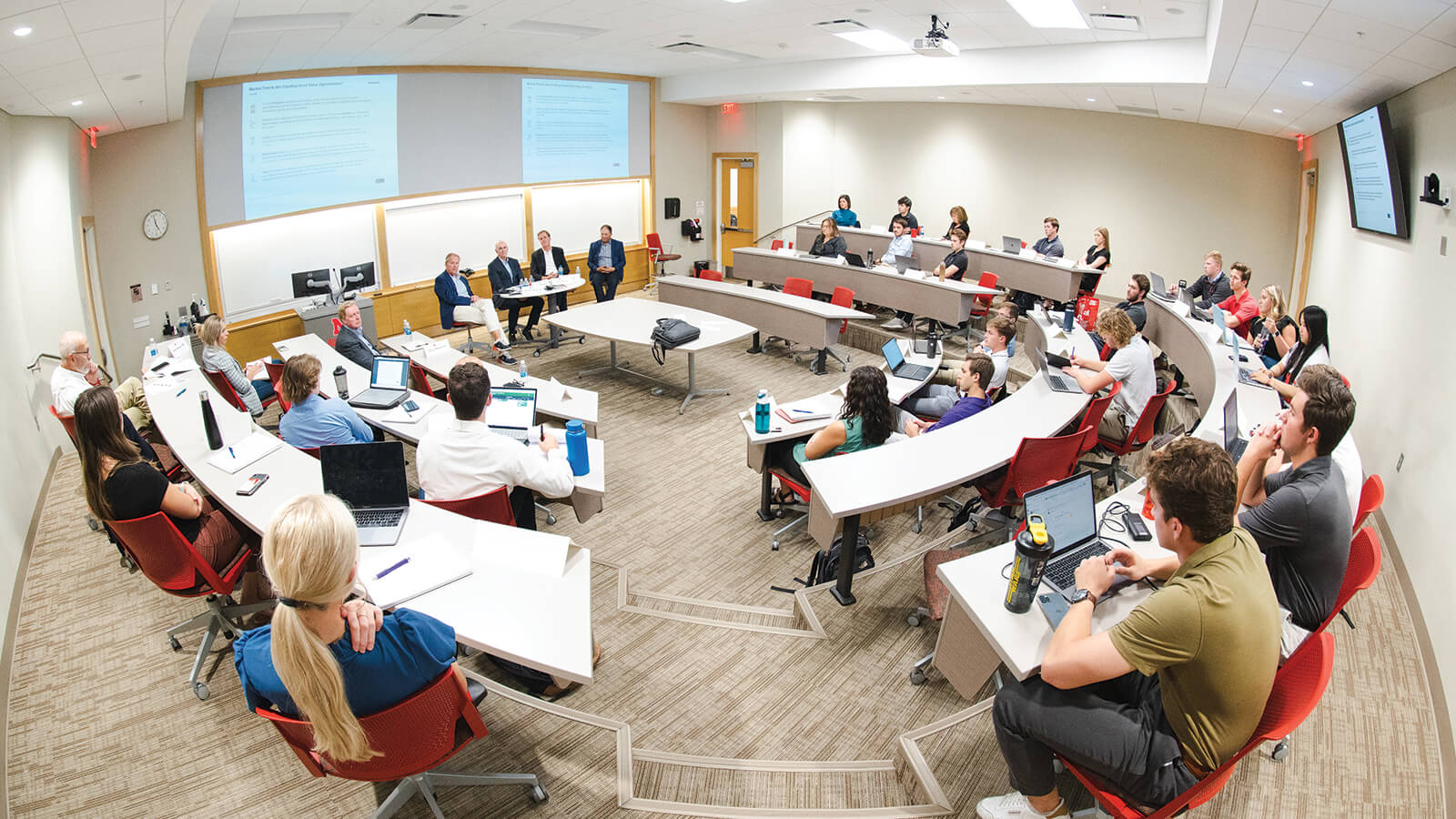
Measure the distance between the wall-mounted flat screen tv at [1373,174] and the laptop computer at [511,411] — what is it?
588 centimetres

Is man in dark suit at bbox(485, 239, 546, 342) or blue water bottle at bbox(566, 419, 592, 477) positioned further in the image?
man in dark suit at bbox(485, 239, 546, 342)

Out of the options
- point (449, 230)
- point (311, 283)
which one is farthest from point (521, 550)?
point (449, 230)

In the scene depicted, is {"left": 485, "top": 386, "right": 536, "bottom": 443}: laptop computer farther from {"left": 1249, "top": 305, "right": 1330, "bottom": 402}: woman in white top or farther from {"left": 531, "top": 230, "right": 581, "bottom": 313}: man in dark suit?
{"left": 531, "top": 230, "right": 581, "bottom": 313}: man in dark suit

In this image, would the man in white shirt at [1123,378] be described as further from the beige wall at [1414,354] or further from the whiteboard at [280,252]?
the whiteboard at [280,252]

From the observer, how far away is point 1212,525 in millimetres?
2131

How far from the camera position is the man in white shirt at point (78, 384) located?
484 centimetres

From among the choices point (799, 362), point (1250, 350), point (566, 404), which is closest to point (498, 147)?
point (799, 362)

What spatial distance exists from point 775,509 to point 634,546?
3.37 ft

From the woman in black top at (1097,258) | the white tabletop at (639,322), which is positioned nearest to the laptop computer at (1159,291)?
the woman in black top at (1097,258)

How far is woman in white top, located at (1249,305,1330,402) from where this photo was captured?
5105mm

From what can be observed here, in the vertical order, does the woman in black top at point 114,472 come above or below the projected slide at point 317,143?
below

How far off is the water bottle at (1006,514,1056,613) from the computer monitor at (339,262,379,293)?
29.0ft

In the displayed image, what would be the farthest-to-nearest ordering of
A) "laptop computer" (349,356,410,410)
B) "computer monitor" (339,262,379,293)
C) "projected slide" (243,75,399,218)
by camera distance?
1. "computer monitor" (339,262,379,293)
2. "projected slide" (243,75,399,218)
3. "laptop computer" (349,356,410,410)

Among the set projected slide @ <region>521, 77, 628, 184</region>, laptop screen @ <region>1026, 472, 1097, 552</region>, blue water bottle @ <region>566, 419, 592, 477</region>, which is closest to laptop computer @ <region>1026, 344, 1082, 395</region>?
laptop screen @ <region>1026, 472, 1097, 552</region>
